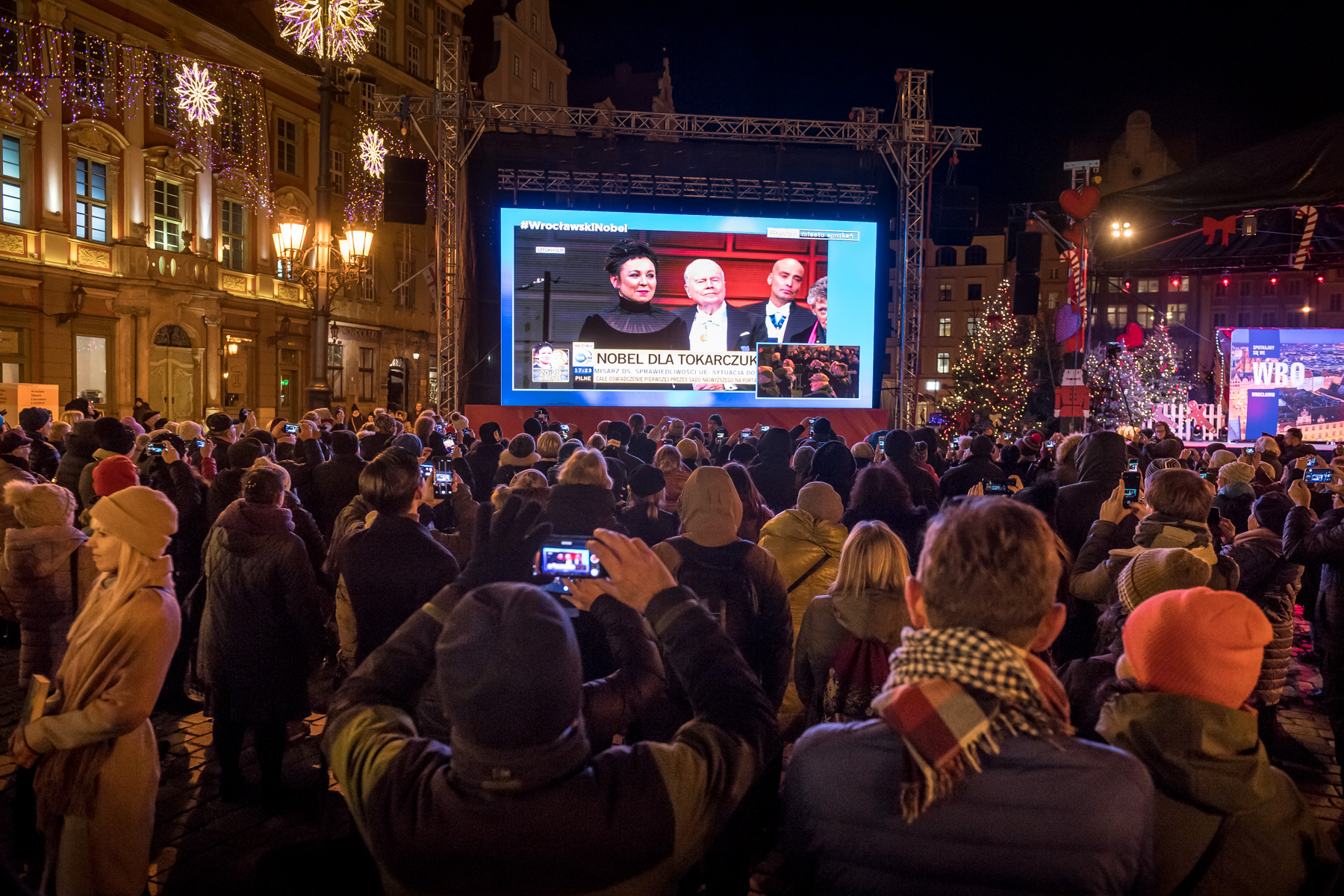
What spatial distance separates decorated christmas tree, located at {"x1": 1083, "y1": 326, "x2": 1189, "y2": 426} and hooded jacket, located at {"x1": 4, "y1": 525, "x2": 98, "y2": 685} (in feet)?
105

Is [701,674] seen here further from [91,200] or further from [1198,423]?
[1198,423]

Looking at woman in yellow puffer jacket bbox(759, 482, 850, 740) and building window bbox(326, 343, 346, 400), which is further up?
Answer: building window bbox(326, 343, 346, 400)

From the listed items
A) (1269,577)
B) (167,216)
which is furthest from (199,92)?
(1269,577)

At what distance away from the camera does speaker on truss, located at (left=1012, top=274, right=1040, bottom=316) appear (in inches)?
691

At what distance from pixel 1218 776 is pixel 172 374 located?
2736 cm

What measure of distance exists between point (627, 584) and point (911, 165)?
18.5 meters

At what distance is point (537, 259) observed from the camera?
59.1ft

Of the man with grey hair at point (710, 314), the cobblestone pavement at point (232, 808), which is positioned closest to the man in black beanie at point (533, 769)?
the cobblestone pavement at point (232, 808)

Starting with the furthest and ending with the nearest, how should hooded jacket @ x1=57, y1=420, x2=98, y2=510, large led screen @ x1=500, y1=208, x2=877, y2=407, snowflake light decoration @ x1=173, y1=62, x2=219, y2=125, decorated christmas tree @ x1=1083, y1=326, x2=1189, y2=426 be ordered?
decorated christmas tree @ x1=1083, y1=326, x2=1189, y2=426, large led screen @ x1=500, y1=208, x2=877, y2=407, snowflake light decoration @ x1=173, y1=62, x2=219, y2=125, hooded jacket @ x1=57, y1=420, x2=98, y2=510

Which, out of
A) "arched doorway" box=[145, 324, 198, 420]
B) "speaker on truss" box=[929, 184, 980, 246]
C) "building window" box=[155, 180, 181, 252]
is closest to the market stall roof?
"speaker on truss" box=[929, 184, 980, 246]

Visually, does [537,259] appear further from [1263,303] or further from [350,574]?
[1263,303]

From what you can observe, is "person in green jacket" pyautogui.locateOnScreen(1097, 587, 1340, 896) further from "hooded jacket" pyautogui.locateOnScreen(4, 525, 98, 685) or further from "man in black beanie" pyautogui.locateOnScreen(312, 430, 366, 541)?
"man in black beanie" pyautogui.locateOnScreen(312, 430, 366, 541)

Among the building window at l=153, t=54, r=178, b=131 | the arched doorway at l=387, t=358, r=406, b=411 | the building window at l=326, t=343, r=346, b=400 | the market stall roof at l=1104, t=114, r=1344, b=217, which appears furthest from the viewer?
the arched doorway at l=387, t=358, r=406, b=411

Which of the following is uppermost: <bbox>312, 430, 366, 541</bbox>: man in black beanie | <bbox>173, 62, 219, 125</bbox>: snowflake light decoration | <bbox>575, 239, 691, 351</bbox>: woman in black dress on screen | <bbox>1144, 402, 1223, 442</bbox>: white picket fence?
<bbox>173, 62, 219, 125</bbox>: snowflake light decoration
